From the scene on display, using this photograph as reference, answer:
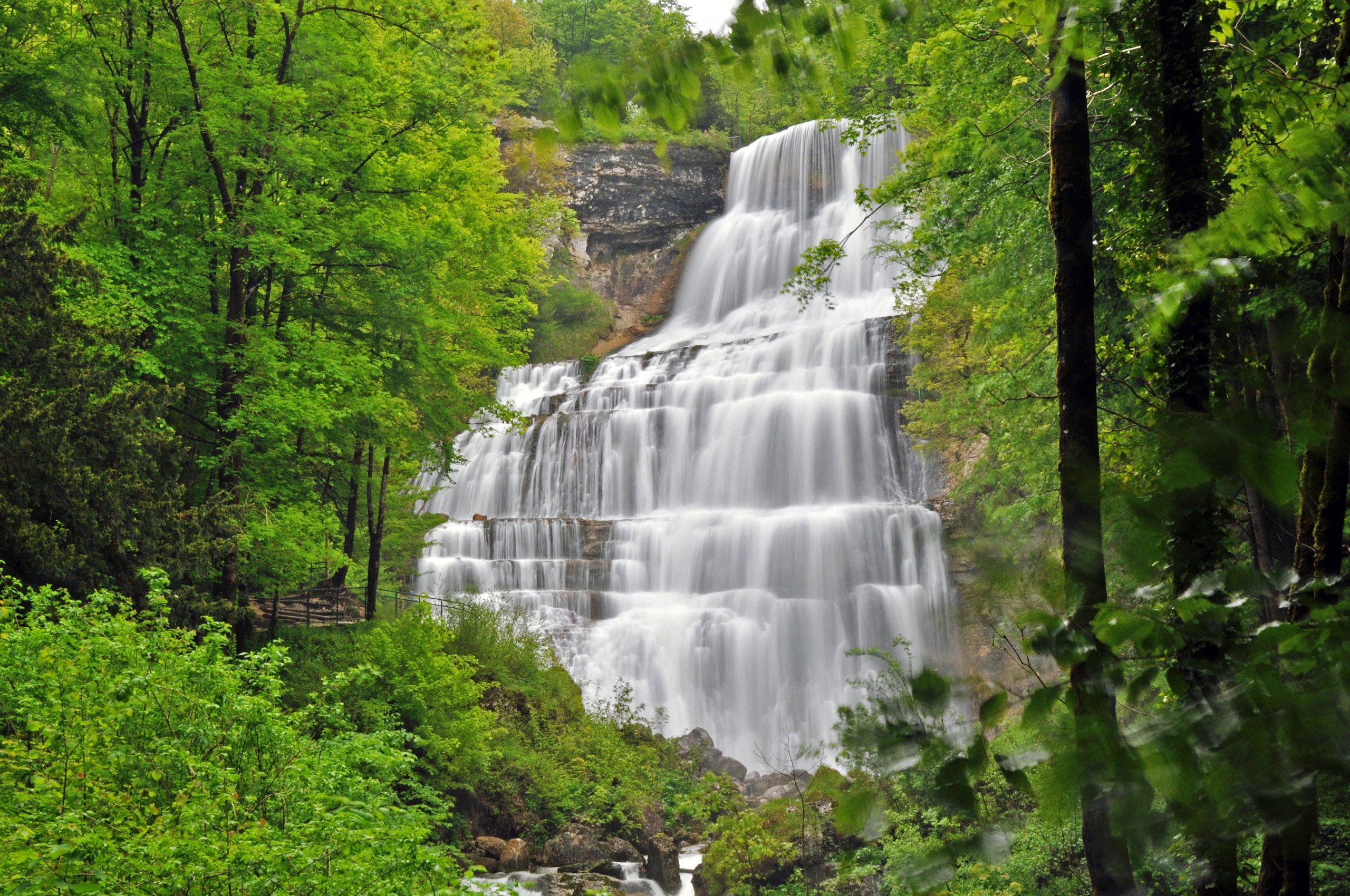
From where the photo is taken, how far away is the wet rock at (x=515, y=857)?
542 inches

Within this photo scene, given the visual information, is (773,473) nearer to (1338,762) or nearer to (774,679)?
A: (774,679)

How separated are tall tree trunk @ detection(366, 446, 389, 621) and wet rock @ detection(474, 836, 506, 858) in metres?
5.06

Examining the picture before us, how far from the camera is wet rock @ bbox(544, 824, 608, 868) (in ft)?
46.2

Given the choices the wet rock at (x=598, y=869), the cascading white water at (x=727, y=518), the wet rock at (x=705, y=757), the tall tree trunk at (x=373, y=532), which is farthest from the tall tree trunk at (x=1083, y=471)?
the cascading white water at (x=727, y=518)

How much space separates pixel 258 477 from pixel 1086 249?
1249 centimetres

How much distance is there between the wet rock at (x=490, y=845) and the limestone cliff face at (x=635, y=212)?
34.7 metres

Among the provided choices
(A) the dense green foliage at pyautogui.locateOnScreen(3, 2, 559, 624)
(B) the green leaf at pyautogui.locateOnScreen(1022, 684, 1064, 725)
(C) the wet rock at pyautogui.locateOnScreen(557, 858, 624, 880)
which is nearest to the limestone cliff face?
(A) the dense green foliage at pyautogui.locateOnScreen(3, 2, 559, 624)

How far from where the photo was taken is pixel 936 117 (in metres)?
12.6

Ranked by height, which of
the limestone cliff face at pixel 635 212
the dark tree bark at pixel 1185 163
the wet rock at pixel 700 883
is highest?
the limestone cliff face at pixel 635 212

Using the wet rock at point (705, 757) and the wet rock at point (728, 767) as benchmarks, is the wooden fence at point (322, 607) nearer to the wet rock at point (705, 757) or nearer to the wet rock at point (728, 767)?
the wet rock at point (705, 757)

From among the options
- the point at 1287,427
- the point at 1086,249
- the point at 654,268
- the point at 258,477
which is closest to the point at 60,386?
the point at 258,477

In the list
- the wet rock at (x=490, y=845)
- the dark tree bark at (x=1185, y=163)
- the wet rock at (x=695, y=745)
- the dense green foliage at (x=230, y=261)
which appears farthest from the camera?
the wet rock at (x=695, y=745)

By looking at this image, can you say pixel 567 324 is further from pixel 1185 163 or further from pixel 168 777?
pixel 1185 163

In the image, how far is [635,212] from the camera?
48031 mm
